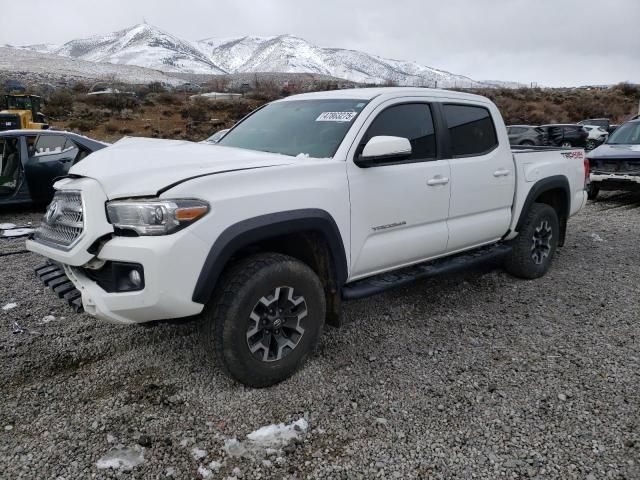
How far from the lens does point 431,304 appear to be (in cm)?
445

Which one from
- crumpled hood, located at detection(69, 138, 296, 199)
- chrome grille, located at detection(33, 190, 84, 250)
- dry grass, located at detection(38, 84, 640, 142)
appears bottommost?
chrome grille, located at detection(33, 190, 84, 250)

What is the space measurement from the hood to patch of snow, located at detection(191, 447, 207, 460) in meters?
9.35

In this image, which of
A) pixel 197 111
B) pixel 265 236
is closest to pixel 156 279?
pixel 265 236

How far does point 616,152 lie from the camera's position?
941 cm

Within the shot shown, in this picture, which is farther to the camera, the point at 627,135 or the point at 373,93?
the point at 627,135

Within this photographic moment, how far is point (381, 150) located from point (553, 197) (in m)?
3.07

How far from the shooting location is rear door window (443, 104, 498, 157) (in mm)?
4094

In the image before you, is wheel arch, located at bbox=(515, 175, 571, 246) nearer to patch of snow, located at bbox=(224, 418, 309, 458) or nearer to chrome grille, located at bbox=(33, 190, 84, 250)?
patch of snow, located at bbox=(224, 418, 309, 458)

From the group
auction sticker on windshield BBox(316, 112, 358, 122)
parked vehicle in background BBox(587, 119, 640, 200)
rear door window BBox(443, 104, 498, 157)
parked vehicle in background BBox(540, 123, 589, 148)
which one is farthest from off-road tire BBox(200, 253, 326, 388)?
parked vehicle in background BBox(540, 123, 589, 148)

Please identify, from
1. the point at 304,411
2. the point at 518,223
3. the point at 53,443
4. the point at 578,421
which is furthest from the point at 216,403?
the point at 518,223

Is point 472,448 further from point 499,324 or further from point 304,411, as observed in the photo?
point 499,324

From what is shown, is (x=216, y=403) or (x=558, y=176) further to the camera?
(x=558, y=176)

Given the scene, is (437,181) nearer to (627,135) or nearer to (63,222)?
(63,222)

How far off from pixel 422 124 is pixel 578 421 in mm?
2274
